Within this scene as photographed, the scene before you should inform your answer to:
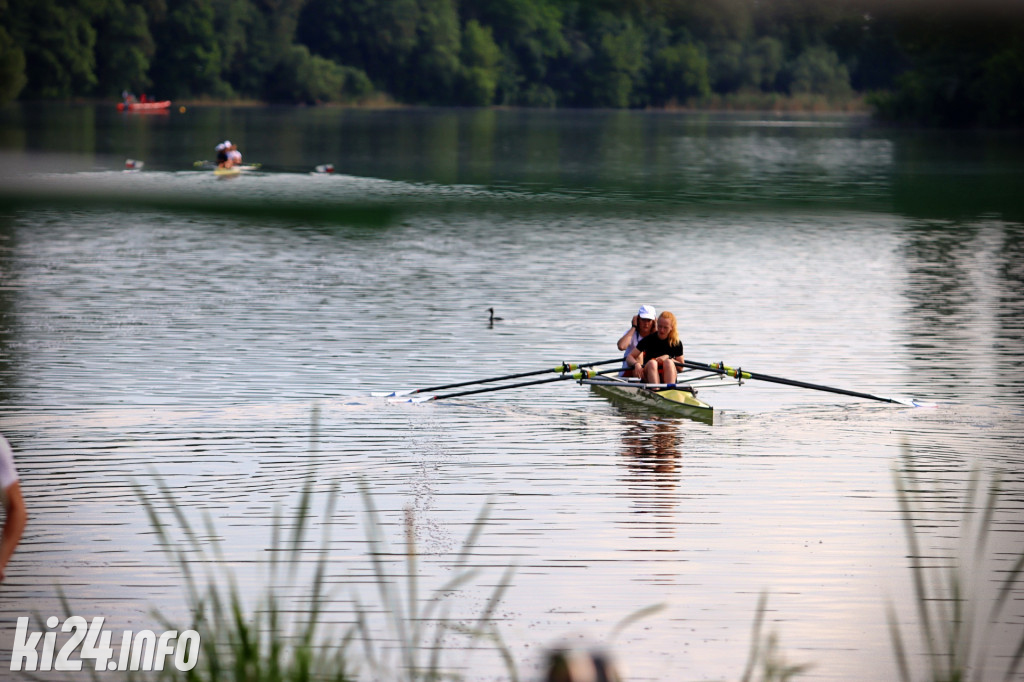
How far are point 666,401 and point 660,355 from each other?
1125 mm

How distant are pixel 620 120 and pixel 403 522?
4886 inches

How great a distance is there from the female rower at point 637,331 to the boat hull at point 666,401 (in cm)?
31

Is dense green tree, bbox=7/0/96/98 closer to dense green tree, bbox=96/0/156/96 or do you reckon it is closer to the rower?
dense green tree, bbox=96/0/156/96

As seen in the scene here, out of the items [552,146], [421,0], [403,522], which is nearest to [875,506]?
[403,522]

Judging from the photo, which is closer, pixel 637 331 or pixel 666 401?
pixel 666 401

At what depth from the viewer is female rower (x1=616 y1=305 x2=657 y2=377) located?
1739 cm

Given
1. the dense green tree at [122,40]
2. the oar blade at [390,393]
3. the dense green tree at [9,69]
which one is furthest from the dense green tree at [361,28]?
the oar blade at [390,393]

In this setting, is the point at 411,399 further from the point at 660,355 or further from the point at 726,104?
the point at 726,104

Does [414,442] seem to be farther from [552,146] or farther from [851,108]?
[851,108]

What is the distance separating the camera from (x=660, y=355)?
1764cm

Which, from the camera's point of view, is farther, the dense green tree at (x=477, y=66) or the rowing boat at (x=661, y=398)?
the dense green tree at (x=477, y=66)

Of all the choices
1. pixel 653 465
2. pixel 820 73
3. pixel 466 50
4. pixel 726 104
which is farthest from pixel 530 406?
pixel 726 104

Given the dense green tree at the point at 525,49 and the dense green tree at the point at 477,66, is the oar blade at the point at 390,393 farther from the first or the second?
the dense green tree at the point at 525,49

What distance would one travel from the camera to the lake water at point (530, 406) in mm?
10258
